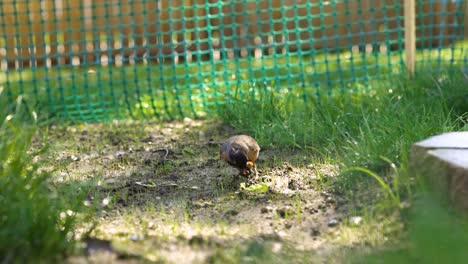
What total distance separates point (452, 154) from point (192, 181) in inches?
65.0

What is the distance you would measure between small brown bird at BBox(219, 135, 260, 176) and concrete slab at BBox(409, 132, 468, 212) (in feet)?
3.14

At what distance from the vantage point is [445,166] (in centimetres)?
367

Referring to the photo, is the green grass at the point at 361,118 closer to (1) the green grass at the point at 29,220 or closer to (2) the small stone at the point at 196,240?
(2) the small stone at the point at 196,240

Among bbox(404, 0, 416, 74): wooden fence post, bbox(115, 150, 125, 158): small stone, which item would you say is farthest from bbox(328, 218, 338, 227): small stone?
bbox(404, 0, 416, 74): wooden fence post

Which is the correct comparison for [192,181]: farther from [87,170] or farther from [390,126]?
[390,126]

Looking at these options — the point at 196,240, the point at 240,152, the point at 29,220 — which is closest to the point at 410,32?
the point at 240,152

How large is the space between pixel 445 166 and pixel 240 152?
3.89 feet

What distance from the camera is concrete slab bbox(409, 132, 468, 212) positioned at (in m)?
3.62

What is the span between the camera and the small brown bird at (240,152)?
4.42 meters

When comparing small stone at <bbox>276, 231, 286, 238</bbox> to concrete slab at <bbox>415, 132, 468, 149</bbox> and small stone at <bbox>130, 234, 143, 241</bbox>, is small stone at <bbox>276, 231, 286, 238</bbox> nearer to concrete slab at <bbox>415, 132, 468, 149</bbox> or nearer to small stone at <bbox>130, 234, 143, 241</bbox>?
small stone at <bbox>130, 234, 143, 241</bbox>

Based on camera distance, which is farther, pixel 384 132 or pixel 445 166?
pixel 384 132

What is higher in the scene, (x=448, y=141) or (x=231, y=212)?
(x=448, y=141)

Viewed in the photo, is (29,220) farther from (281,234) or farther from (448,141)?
(448,141)

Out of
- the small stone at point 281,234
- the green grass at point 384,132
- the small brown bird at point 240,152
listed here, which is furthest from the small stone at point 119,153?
the small stone at point 281,234
